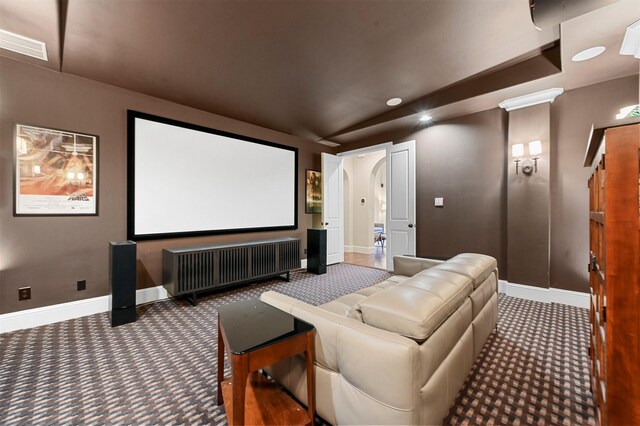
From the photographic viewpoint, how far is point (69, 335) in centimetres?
244

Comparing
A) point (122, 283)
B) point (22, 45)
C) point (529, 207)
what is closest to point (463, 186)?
point (529, 207)

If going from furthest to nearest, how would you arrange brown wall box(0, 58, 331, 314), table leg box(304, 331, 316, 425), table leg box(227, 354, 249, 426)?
brown wall box(0, 58, 331, 314), table leg box(304, 331, 316, 425), table leg box(227, 354, 249, 426)

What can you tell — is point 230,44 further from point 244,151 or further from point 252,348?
point 252,348

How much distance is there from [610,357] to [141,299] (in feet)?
13.7

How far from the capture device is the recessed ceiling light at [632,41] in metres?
2.14

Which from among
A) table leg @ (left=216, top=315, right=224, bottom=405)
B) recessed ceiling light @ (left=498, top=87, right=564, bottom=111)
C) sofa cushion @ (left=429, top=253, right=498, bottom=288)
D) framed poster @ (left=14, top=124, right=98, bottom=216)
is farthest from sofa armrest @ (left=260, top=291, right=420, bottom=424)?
recessed ceiling light @ (left=498, top=87, right=564, bottom=111)

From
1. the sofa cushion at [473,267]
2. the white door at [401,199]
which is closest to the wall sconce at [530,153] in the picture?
the white door at [401,199]

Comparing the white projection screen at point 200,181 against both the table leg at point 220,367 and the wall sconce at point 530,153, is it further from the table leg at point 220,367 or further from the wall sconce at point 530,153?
the wall sconce at point 530,153

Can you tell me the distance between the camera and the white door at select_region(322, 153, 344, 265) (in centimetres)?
547

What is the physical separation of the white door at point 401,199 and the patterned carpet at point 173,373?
78.4 inches

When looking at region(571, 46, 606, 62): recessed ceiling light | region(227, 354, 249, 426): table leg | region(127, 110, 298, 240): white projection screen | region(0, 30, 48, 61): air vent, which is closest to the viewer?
region(227, 354, 249, 426): table leg

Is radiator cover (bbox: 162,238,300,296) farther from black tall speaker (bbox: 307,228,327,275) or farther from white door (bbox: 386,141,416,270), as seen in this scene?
white door (bbox: 386,141,416,270)

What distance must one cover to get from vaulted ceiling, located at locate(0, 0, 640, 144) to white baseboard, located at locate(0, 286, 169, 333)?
2564mm

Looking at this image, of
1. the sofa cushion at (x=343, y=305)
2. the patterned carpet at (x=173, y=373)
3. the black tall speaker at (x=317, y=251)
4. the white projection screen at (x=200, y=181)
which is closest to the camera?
the patterned carpet at (x=173, y=373)
